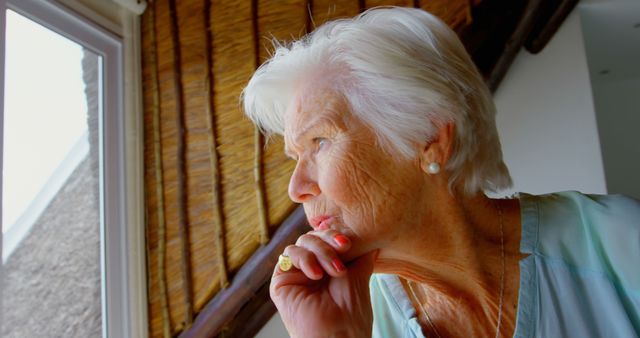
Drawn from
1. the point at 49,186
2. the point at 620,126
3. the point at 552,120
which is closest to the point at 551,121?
the point at 552,120

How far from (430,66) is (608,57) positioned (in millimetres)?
2890

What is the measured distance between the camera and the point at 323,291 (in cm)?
89

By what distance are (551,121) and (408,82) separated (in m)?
1.75

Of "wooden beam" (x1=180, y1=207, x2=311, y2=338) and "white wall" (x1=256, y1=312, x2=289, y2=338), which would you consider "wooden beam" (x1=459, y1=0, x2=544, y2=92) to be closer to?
"wooden beam" (x1=180, y1=207, x2=311, y2=338)

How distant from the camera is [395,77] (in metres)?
0.95

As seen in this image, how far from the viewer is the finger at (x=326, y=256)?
0.88 metres

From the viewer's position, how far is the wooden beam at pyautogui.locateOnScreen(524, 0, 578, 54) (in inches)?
92.6

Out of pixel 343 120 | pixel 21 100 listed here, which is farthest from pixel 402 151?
pixel 21 100

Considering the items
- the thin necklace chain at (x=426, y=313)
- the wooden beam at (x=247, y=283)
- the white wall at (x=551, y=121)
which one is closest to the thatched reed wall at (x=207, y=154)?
the wooden beam at (x=247, y=283)

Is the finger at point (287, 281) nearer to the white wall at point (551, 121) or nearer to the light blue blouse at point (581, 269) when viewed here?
the light blue blouse at point (581, 269)

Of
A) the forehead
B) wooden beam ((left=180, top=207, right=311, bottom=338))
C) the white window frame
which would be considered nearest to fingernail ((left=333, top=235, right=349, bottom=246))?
the forehead

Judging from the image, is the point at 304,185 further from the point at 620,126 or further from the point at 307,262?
the point at 620,126

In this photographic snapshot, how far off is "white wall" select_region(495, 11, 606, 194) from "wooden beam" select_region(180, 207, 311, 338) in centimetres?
106

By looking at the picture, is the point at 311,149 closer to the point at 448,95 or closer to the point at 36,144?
the point at 448,95
